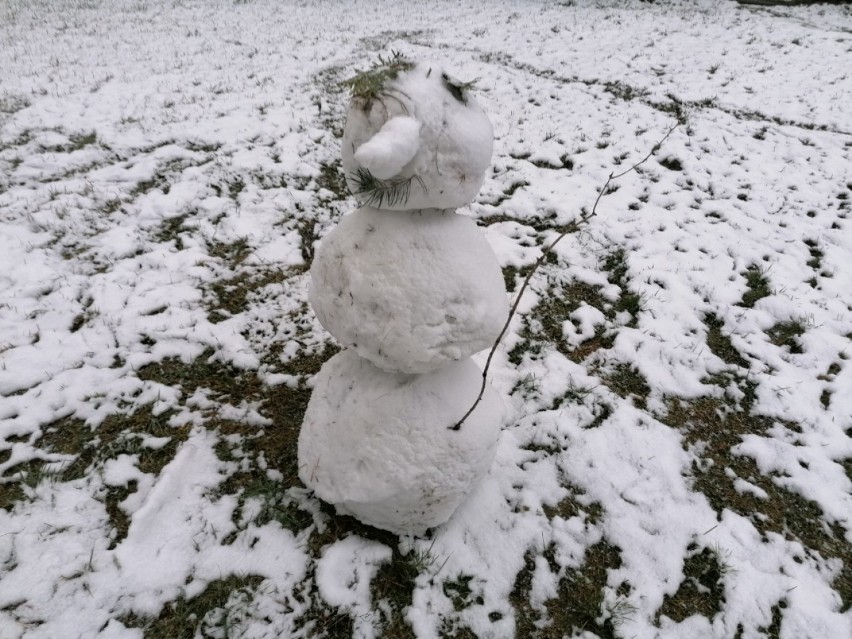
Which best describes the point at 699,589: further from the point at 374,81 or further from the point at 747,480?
the point at 374,81

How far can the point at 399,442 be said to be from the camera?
7.22 feet

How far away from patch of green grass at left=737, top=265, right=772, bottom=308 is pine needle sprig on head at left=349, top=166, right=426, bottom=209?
3911 mm

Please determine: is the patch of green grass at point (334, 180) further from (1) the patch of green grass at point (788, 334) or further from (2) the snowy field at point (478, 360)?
(1) the patch of green grass at point (788, 334)

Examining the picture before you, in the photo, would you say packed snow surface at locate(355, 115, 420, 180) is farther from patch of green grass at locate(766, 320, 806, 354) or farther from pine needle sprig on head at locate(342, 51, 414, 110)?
patch of green grass at locate(766, 320, 806, 354)

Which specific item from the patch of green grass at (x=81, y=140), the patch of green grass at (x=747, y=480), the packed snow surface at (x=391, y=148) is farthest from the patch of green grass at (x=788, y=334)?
the patch of green grass at (x=81, y=140)

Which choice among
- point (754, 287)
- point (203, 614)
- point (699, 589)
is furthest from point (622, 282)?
point (203, 614)

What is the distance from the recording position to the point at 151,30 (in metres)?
9.55

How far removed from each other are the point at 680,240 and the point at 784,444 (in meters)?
2.37

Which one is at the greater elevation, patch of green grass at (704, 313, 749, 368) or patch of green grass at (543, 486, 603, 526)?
patch of green grass at (704, 313, 749, 368)

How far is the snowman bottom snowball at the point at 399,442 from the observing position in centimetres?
221

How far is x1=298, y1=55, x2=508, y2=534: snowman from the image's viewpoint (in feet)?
5.07

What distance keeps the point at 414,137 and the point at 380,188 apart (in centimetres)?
27

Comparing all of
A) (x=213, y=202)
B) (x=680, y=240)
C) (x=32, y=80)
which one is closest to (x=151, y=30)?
(x=32, y=80)

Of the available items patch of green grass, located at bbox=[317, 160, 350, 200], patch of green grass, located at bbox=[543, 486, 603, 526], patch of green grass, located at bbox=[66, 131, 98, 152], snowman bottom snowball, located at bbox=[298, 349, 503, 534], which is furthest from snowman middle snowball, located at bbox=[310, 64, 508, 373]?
patch of green grass, located at bbox=[66, 131, 98, 152]
